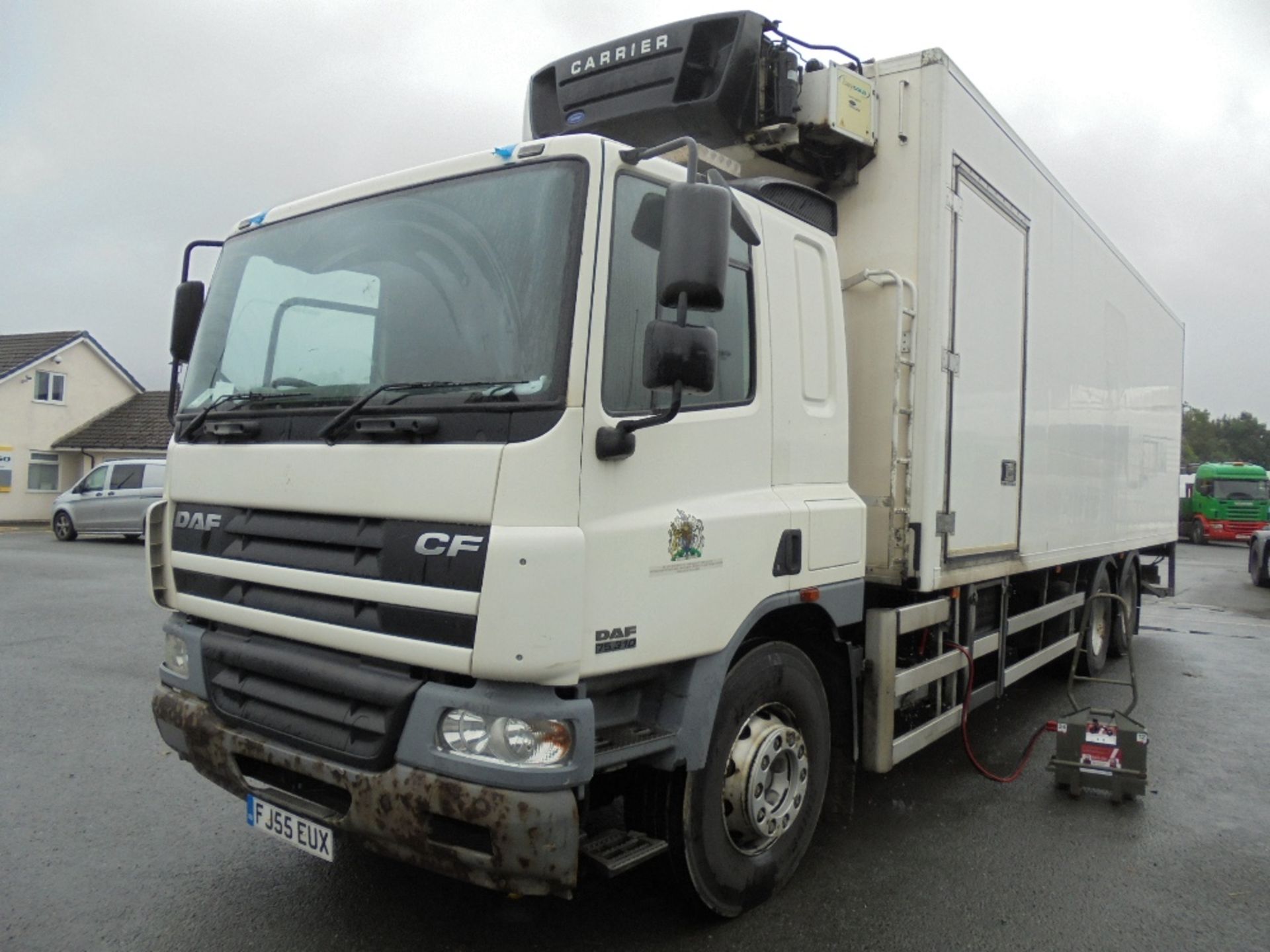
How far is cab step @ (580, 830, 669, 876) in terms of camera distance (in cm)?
305

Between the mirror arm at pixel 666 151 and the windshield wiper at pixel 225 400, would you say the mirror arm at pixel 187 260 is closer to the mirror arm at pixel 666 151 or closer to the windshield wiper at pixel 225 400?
the windshield wiper at pixel 225 400

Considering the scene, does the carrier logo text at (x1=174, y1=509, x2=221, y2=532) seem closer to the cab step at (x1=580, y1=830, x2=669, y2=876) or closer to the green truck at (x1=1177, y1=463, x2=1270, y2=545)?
the cab step at (x1=580, y1=830, x2=669, y2=876)

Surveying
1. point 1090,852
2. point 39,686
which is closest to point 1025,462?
point 1090,852

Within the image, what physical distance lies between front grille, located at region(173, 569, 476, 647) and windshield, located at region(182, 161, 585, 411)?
0.64 m

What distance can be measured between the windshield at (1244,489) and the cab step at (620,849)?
35.3 m

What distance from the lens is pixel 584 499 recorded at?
2.85 metres

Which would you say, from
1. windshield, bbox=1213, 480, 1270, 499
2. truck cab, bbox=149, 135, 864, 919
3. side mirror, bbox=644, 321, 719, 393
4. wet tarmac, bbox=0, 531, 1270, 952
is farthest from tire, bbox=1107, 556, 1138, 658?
windshield, bbox=1213, 480, 1270, 499

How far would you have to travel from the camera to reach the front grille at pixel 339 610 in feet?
9.15

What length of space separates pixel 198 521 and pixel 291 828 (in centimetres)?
119

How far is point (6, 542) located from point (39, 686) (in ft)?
60.6

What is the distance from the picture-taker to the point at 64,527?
76.4 feet

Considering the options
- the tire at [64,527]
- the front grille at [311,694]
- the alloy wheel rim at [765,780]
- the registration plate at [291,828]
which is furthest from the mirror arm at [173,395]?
the tire at [64,527]

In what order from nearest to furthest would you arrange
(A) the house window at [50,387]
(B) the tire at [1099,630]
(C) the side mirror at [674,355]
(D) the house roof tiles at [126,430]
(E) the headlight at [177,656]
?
(C) the side mirror at [674,355]
(E) the headlight at [177,656]
(B) the tire at [1099,630]
(D) the house roof tiles at [126,430]
(A) the house window at [50,387]

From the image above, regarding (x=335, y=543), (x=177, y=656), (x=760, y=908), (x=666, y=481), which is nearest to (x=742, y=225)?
(x=666, y=481)
